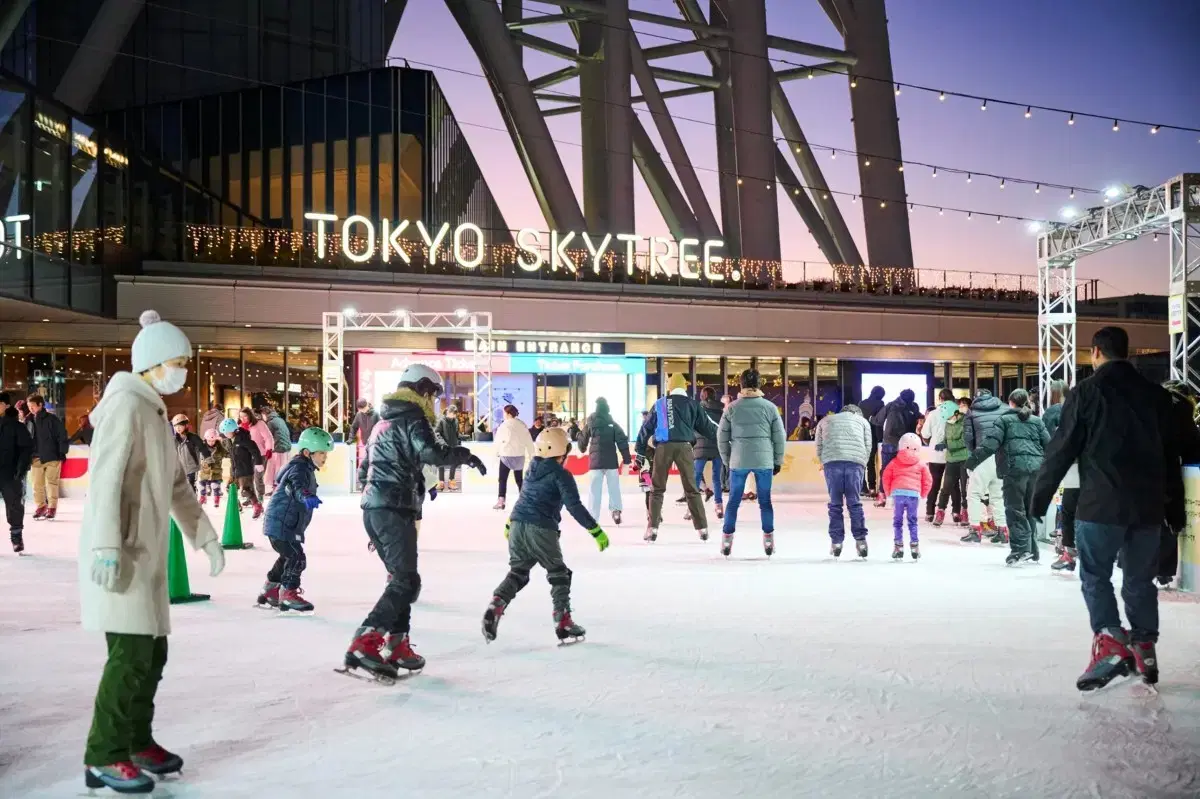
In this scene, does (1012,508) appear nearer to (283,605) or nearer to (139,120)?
(283,605)

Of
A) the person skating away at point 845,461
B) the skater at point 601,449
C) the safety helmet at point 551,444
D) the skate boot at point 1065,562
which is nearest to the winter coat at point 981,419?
the person skating away at point 845,461

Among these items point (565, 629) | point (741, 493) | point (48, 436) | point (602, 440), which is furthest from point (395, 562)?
point (48, 436)

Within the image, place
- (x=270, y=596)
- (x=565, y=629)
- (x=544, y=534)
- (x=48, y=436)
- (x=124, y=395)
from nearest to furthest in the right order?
(x=124, y=395) → (x=544, y=534) → (x=565, y=629) → (x=270, y=596) → (x=48, y=436)

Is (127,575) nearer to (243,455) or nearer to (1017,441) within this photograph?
(1017,441)

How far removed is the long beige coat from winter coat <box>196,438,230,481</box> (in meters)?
12.8

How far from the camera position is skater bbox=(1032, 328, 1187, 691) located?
5.24 m

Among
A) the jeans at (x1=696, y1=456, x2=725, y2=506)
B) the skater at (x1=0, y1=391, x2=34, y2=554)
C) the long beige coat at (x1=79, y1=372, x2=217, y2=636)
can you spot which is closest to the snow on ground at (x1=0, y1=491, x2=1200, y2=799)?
the long beige coat at (x1=79, y1=372, x2=217, y2=636)

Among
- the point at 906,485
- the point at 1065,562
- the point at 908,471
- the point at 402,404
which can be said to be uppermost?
the point at 402,404

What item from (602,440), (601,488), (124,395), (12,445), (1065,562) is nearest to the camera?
(124,395)

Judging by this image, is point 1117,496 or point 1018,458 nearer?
point 1117,496

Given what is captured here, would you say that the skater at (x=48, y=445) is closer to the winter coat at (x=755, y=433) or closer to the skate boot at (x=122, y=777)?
the winter coat at (x=755, y=433)

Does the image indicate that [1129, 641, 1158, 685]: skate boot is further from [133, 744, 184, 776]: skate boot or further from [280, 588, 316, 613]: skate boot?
[280, 588, 316, 613]: skate boot

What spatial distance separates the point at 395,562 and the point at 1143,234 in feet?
59.3

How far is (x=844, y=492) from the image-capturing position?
35.5ft
